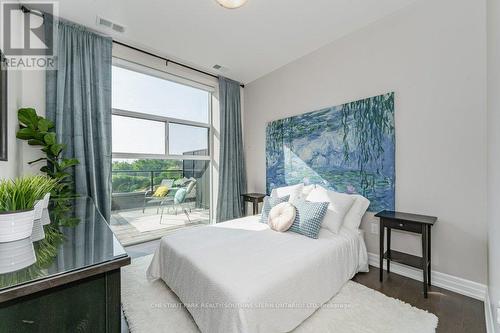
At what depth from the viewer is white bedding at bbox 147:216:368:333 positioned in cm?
133

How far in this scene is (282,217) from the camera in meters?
2.37

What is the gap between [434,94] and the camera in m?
2.17

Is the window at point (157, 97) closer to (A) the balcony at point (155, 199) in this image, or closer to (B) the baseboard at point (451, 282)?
(A) the balcony at point (155, 199)

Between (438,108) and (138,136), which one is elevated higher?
(438,108)

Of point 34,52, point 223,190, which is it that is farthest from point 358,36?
point 34,52

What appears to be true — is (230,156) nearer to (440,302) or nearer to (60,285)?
(440,302)

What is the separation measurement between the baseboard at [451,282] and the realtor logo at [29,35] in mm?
4436

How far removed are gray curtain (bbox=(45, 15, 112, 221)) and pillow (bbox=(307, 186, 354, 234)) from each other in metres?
2.62

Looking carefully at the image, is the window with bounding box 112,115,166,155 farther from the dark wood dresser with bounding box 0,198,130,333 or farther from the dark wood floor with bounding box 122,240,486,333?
the dark wood dresser with bounding box 0,198,130,333

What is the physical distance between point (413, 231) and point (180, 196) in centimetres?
325

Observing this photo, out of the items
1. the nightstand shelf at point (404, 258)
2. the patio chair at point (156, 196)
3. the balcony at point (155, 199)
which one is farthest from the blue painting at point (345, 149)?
the patio chair at point (156, 196)

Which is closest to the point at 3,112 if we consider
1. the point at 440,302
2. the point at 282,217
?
the point at 282,217

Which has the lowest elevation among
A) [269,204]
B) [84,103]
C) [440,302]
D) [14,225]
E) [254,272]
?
[440,302]

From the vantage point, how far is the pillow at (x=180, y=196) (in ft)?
12.5
